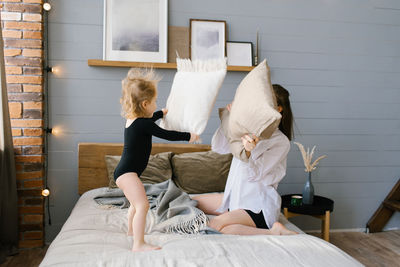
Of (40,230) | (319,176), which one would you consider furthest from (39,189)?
(319,176)

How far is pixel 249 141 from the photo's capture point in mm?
1772

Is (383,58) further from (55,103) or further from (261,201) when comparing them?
(55,103)

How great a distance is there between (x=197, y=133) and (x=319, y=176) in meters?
1.84

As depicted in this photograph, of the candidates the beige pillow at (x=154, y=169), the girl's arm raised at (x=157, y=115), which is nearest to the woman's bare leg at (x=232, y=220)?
the girl's arm raised at (x=157, y=115)

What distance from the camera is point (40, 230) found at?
280 cm

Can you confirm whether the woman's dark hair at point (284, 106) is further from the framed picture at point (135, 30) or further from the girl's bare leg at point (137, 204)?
the framed picture at point (135, 30)

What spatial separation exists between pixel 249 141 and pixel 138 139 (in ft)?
1.74

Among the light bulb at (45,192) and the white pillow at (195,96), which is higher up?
the white pillow at (195,96)

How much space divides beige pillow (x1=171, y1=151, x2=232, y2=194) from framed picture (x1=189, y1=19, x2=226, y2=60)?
2.78ft

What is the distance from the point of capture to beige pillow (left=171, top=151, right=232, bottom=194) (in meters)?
2.63

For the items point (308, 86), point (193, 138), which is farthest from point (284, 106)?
point (308, 86)

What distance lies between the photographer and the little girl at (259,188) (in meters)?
1.93

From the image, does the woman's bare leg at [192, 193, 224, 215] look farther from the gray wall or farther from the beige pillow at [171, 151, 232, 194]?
the gray wall

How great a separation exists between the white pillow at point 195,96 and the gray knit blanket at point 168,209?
453mm
